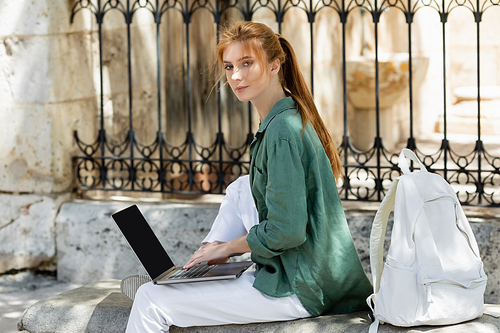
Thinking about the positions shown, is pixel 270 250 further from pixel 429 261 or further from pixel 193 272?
pixel 429 261

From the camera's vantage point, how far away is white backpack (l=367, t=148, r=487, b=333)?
2078mm

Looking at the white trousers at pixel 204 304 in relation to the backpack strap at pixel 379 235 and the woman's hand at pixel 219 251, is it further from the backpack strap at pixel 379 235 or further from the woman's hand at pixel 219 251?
the backpack strap at pixel 379 235

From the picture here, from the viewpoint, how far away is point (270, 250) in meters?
2.23

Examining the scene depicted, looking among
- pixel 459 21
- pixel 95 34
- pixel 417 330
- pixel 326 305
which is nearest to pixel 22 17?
pixel 95 34

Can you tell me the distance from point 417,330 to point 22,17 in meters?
3.50

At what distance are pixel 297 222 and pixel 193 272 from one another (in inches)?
21.3

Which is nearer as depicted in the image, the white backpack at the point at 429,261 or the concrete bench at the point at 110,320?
the white backpack at the point at 429,261

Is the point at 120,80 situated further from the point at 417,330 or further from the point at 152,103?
the point at 417,330

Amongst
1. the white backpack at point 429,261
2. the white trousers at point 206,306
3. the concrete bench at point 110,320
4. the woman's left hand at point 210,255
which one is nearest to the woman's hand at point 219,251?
the woman's left hand at point 210,255

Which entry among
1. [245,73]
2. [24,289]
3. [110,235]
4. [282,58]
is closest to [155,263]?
[245,73]

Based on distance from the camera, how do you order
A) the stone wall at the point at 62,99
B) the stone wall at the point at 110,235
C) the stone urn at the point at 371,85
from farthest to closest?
the stone urn at the point at 371,85 → the stone wall at the point at 62,99 → the stone wall at the point at 110,235

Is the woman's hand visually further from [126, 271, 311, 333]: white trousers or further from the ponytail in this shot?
the ponytail

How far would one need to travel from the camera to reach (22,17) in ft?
14.5

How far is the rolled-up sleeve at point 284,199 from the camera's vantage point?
2154 millimetres
